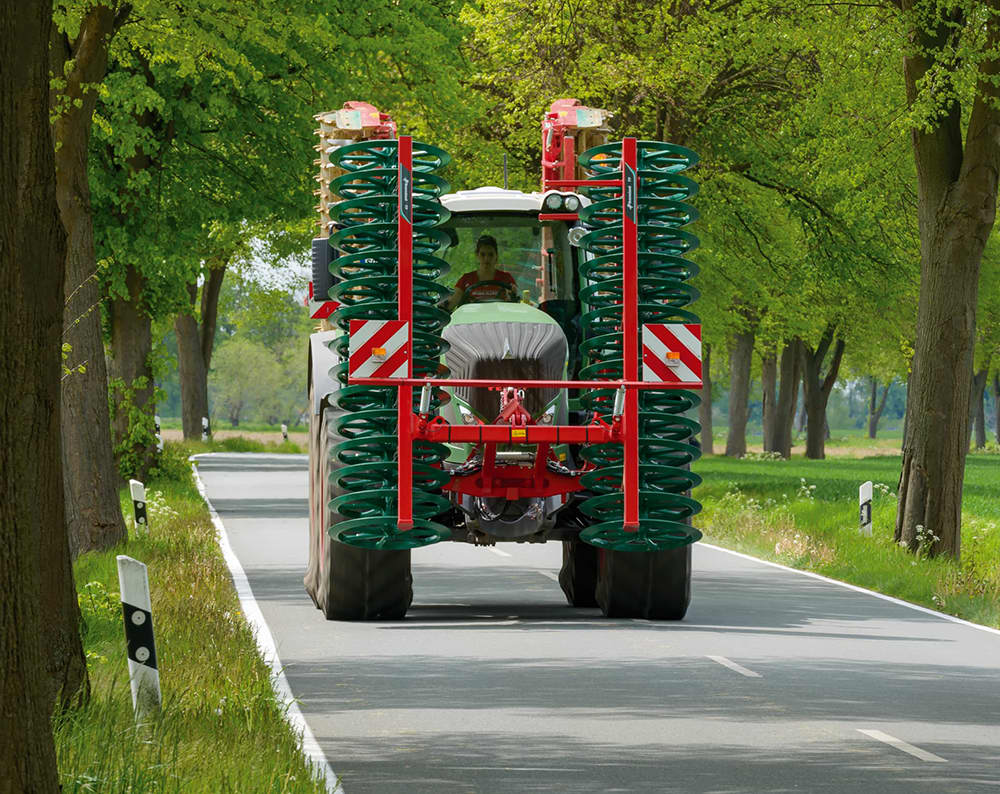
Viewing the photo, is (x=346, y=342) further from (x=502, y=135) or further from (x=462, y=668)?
(x=502, y=135)

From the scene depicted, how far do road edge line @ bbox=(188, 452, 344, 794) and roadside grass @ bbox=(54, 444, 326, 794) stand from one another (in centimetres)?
10

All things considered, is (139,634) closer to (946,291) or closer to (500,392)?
(500,392)

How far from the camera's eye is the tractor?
13844 millimetres

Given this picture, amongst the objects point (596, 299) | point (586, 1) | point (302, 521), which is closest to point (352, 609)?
point (596, 299)

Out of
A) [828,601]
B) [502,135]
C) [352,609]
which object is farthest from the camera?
[502,135]

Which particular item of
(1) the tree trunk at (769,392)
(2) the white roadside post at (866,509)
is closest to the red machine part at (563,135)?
(2) the white roadside post at (866,509)

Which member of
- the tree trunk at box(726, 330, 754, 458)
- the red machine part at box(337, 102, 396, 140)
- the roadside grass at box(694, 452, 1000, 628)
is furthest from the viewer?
the tree trunk at box(726, 330, 754, 458)

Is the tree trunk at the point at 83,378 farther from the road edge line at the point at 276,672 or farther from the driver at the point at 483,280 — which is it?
the driver at the point at 483,280

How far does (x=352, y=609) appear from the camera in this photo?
49.4 ft

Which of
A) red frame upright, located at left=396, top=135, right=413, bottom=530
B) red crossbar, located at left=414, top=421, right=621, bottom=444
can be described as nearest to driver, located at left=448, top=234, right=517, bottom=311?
red frame upright, located at left=396, top=135, right=413, bottom=530

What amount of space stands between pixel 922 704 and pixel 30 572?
6318 mm

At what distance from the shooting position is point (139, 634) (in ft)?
31.1

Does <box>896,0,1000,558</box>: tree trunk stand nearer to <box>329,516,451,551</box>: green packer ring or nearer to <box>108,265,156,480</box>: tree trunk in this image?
<box>329,516,451,551</box>: green packer ring

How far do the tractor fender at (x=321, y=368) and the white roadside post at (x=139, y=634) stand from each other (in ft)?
18.5
